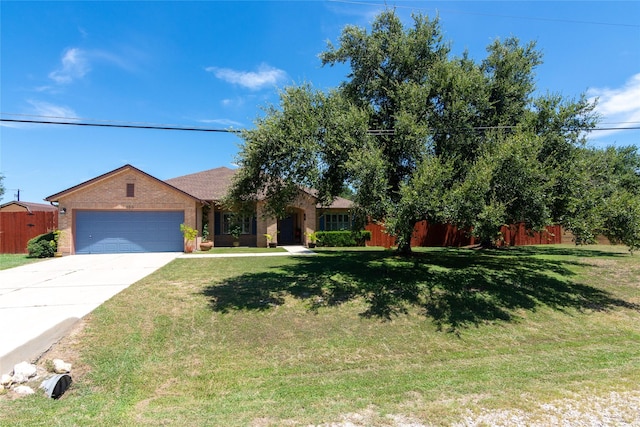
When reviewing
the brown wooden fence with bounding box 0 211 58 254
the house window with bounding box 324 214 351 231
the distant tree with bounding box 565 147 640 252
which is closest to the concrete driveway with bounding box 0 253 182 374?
the brown wooden fence with bounding box 0 211 58 254

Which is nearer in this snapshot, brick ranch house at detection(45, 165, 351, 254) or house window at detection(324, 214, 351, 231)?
brick ranch house at detection(45, 165, 351, 254)

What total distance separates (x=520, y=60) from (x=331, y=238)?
14.2 metres

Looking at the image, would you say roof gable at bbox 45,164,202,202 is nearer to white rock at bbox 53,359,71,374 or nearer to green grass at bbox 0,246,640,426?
green grass at bbox 0,246,640,426

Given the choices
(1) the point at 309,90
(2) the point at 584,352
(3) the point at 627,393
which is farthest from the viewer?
(1) the point at 309,90

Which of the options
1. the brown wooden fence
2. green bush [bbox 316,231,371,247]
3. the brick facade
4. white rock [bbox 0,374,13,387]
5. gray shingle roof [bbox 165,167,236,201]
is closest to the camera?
white rock [bbox 0,374,13,387]

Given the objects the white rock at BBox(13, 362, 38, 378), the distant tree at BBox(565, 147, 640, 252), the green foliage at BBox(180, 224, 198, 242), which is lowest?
the white rock at BBox(13, 362, 38, 378)

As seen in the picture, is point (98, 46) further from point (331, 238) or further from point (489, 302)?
point (331, 238)

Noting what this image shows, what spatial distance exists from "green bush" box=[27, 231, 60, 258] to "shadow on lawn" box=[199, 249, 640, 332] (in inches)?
477

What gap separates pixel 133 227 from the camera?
1888cm

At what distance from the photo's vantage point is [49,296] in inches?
324

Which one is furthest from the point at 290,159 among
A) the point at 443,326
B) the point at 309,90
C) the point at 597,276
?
the point at 597,276

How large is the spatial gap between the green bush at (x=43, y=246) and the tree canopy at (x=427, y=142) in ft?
41.8

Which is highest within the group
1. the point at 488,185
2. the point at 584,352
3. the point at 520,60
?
the point at 520,60

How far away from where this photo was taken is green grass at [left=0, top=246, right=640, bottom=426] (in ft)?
13.8
